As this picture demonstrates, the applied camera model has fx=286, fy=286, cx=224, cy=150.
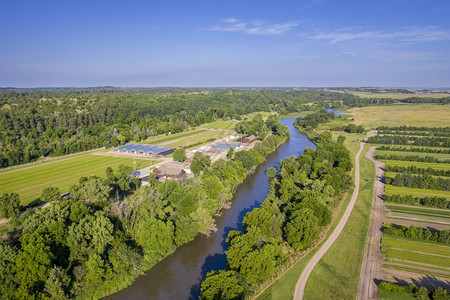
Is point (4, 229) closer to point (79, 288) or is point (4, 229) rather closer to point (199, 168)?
point (79, 288)

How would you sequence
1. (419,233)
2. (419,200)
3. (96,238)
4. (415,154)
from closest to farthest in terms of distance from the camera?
(96,238), (419,233), (419,200), (415,154)

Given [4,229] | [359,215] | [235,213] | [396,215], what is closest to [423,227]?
[396,215]

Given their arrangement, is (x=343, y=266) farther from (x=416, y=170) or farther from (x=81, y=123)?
(x=81, y=123)

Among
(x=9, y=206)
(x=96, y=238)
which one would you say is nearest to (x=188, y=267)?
(x=96, y=238)

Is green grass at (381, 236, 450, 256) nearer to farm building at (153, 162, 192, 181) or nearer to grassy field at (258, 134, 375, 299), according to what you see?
grassy field at (258, 134, 375, 299)

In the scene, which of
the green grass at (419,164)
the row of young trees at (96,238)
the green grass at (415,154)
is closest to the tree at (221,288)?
the row of young trees at (96,238)

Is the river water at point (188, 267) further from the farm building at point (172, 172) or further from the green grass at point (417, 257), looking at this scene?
the green grass at point (417, 257)
